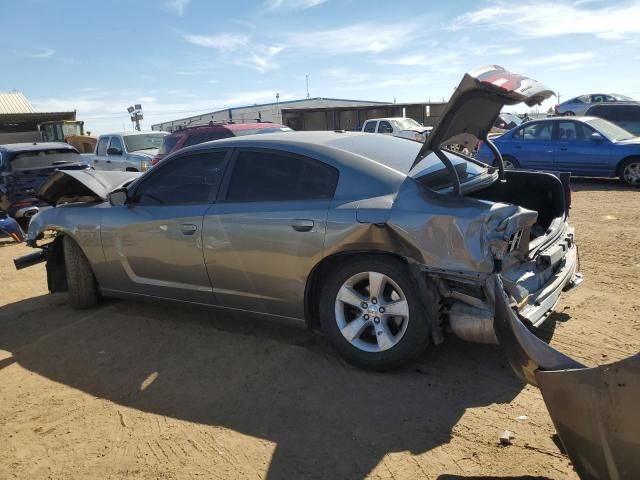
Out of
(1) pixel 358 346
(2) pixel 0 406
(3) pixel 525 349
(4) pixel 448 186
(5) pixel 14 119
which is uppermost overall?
(5) pixel 14 119

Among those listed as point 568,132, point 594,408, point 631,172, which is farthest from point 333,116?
point 594,408

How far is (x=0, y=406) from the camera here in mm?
3438

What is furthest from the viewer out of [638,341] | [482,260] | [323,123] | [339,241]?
[323,123]

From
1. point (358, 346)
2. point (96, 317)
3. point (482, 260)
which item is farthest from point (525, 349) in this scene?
point (96, 317)

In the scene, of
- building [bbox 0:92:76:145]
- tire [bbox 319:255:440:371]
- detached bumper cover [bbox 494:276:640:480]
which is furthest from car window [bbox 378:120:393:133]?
building [bbox 0:92:76:145]

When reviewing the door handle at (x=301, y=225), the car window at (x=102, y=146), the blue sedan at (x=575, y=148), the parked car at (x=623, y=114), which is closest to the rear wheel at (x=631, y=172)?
the blue sedan at (x=575, y=148)

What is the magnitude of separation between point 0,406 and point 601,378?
3.59m

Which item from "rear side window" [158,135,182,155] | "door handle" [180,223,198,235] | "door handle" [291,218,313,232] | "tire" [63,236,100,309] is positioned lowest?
"tire" [63,236,100,309]

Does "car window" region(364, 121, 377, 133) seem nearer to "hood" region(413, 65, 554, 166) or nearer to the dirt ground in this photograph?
the dirt ground

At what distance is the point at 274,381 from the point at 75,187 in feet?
9.82

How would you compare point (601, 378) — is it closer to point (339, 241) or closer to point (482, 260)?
point (482, 260)

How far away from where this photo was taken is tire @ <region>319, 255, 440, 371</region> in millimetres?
3246

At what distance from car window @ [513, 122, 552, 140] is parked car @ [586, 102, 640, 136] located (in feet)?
11.2

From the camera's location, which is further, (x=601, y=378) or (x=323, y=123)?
(x=323, y=123)
